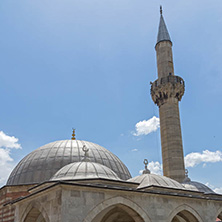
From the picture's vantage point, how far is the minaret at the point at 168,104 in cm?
2100

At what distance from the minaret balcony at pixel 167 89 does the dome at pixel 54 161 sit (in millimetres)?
6257

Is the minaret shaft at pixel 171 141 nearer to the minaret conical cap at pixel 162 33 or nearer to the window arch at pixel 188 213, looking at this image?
the minaret conical cap at pixel 162 33

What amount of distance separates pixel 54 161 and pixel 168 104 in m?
9.69

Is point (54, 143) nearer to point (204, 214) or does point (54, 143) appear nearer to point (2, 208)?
point (2, 208)

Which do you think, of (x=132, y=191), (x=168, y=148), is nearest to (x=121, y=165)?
(x=168, y=148)

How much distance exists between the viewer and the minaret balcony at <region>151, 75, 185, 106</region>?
23000mm

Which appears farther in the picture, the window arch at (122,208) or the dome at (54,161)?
the dome at (54,161)

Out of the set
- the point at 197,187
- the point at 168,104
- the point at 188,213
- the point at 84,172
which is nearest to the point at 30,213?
the point at 84,172

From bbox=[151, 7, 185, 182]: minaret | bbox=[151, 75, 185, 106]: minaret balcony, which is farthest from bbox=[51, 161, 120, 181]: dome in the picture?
bbox=[151, 75, 185, 106]: minaret balcony

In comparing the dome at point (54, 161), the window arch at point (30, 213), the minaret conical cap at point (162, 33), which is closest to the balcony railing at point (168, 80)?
the minaret conical cap at point (162, 33)

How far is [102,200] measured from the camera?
10359 mm

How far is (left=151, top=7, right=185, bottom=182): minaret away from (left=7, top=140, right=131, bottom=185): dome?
10.6 ft

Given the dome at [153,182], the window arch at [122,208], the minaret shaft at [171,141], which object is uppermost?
the minaret shaft at [171,141]

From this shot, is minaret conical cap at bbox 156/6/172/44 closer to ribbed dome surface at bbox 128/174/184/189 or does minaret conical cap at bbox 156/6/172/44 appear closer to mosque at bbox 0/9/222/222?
mosque at bbox 0/9/222/222
